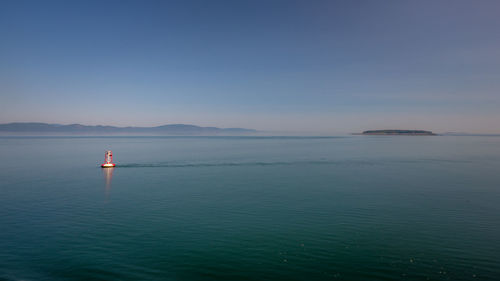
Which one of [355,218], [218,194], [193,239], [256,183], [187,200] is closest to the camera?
[193,239]

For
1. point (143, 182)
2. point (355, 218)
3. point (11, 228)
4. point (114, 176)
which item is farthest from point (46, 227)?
point (114, 176)

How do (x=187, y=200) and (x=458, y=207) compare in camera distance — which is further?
(x=187, y=200)

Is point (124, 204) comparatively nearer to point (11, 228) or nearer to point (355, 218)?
point (11, 228)

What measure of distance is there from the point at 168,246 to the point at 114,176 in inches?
1078

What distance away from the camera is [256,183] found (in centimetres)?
3212

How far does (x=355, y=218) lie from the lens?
18703 millimetres

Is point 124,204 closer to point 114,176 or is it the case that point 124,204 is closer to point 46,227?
point 46,227

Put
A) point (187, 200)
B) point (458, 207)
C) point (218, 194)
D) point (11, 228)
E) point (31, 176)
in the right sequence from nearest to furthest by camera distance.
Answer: point (11, 228), point (458, 207), point (187, 200), point (218, 194), point (31, 176)

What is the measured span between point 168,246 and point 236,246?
129 inches

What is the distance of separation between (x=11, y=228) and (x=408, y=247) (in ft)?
69.4

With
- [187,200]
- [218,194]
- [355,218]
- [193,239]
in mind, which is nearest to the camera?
[193,239]

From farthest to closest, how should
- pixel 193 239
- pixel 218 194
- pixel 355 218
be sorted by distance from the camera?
1. pixel 218 194
2. pixel 355 218
3. pixel 193 239

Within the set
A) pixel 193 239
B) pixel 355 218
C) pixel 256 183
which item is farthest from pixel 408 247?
pixel 256 183

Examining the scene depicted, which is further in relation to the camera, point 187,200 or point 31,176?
point 31,176
